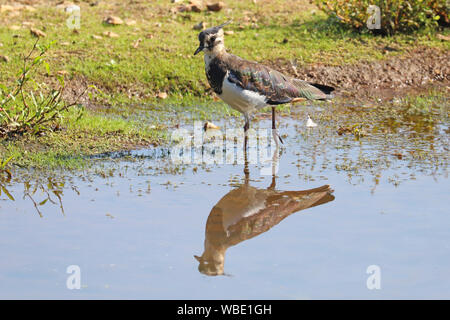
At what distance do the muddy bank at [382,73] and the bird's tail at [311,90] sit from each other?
1883mm

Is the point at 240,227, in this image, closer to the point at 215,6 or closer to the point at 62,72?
the point at 62,72

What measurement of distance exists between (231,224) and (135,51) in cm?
521

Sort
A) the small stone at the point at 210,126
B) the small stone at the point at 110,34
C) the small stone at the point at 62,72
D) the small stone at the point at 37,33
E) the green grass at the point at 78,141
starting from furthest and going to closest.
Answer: the small stone at the point at 110,34, the small stone at the point at 37,33, the small stone at the point at 62,72, the small stone at the point at 210,126, the green grass at the point at 78,141

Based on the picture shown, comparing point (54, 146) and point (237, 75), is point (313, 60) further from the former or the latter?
point (54, 146)

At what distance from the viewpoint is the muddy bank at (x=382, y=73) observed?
1041 cm

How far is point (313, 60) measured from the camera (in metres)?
10.7

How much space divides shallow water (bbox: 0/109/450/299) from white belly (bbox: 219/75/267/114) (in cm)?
58

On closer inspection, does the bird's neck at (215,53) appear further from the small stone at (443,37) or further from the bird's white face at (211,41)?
the small stone at (443,37)

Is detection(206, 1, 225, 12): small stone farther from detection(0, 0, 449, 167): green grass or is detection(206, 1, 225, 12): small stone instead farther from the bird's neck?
the bird's neck

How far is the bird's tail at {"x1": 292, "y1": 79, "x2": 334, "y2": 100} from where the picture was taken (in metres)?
8.13

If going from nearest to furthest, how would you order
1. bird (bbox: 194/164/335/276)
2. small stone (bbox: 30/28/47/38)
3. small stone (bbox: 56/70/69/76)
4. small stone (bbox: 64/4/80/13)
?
1. bird (bbox: 194/164/335/276)
2. small stone (bbox: 56/70/69/76)
3. small stone (bbox: 30/28/47/38)
4. small stone (bbox: 64/4/80/13)

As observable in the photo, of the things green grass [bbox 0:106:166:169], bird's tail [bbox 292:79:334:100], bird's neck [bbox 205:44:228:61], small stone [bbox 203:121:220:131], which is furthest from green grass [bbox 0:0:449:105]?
bird's neck [bbox 205:44:228:61]

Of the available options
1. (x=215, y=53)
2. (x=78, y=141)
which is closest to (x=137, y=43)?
(x=78, y=141)

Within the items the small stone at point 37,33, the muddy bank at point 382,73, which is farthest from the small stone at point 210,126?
the small stone at point 37,33
